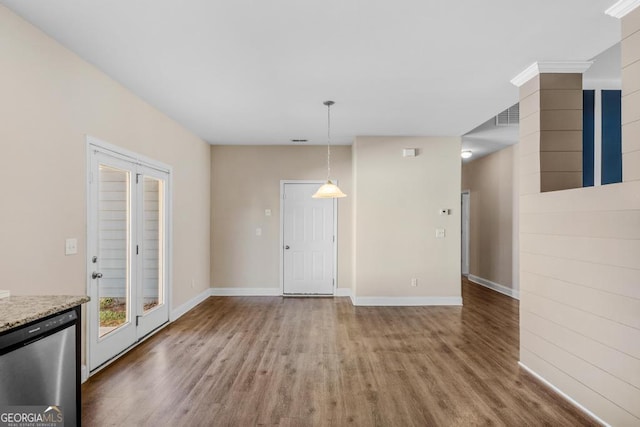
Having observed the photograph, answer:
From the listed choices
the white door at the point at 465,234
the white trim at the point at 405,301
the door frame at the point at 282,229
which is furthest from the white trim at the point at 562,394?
the white door at the point at 465,234

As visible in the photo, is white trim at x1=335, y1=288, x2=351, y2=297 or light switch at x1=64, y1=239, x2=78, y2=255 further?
white trim at x1=335, y1=288, x2=351, y2=297

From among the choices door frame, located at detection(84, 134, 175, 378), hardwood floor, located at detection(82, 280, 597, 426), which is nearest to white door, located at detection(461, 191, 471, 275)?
hardwood floor, located at detection(82, 280, 597, 426)

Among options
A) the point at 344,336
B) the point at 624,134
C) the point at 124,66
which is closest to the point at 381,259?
the point at 344,336

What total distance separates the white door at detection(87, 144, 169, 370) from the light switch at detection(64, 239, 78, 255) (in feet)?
0.50

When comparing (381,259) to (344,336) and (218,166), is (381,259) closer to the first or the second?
(344,336)

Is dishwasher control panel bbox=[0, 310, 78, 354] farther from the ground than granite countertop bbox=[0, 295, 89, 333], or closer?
closer

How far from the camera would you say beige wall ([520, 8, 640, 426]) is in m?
2.21

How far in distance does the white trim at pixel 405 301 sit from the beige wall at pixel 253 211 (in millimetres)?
790

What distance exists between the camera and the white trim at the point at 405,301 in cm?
571

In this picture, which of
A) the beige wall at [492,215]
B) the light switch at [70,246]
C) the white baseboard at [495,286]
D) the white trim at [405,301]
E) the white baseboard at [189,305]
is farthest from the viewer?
the beige wall at [492,215]

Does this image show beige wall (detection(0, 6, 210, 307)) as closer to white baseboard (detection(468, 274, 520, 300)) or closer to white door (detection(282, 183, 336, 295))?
white door (detection(282, 183, 336, 295))

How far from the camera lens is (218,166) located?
6535 millimetres

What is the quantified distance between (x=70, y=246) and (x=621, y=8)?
4.20m

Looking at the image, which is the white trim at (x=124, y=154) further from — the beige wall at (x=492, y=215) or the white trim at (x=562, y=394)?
the beige wall at (x=492, y=215)
